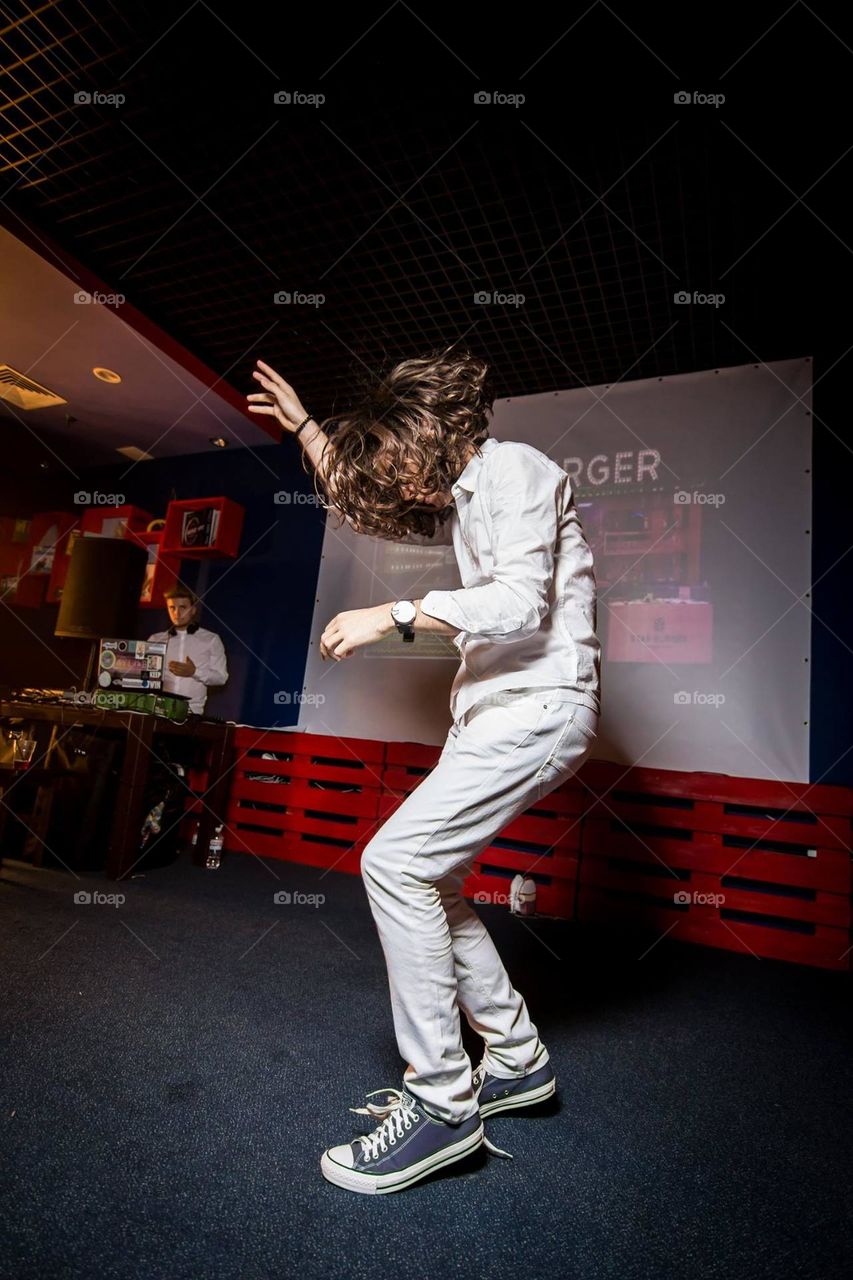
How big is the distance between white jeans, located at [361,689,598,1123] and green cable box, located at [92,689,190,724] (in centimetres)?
216

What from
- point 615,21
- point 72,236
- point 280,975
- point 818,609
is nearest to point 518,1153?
point 280,975

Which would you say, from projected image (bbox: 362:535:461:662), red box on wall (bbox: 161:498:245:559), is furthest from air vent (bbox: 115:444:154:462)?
projected image (bbox: 362:535:461:662)

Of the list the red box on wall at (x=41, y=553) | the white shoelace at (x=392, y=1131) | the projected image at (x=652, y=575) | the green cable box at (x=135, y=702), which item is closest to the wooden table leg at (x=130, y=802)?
the green cable box at (x=135, y=702)

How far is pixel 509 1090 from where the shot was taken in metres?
1.26

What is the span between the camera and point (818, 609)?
3064 millimetres

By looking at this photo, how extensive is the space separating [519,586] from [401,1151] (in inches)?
36.7

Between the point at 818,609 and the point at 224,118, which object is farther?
the point at 818,609

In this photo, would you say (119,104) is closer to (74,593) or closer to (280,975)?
(74,593)

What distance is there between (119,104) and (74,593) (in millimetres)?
2243

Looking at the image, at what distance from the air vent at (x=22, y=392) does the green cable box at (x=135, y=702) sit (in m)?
2.24

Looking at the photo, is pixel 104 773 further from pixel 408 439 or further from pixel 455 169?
pixel 455 169

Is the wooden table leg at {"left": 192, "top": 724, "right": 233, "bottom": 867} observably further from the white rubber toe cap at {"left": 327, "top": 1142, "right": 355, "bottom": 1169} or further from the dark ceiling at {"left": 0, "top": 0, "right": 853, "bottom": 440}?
the white rubber toe cap at {"left": 327, "top": 1142, "right": 355, "bottom": 1169}

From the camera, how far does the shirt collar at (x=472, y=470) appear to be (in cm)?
129

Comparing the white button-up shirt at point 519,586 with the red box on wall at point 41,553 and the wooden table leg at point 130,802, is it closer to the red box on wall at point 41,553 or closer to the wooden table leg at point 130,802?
the wooden table leg at point 130,802
